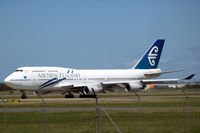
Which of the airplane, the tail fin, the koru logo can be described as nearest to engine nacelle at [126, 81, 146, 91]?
the airplane

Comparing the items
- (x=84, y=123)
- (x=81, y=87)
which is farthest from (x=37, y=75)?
(x=84, y=123)

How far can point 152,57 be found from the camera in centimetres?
5944

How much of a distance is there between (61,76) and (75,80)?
197 cm

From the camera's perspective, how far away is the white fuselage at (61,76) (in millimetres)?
47344

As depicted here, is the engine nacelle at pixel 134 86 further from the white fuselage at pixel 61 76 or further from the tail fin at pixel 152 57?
the tail fin at pixel 152 57

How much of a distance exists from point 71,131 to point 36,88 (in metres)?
29.6

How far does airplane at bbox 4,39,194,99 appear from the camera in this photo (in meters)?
47.7

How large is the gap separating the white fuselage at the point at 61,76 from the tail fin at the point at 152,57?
2029 millimetres

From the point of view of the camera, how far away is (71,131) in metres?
19.5

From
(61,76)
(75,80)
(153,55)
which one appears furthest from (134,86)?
(153,55)

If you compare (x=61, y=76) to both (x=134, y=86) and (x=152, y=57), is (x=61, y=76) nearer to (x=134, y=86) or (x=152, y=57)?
(x=134, y=86)

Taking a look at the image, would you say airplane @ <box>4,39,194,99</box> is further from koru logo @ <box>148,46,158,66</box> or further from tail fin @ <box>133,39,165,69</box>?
koru logo @ <box>148,46,158,66</box>

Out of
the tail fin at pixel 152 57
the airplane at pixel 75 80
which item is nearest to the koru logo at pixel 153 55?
the tail fin at pixel 152 57

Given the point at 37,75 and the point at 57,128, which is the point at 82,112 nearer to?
the point at 57,128
